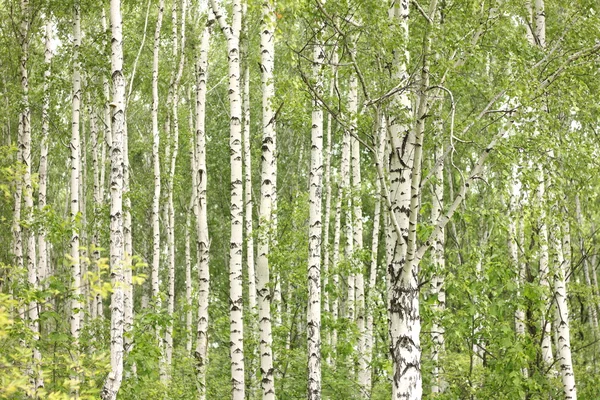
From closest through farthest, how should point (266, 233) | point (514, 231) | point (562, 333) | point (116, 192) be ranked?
1. point (116, 192)
2. point (562, 333)
3. point (266, 233)
4. point (514, 231)

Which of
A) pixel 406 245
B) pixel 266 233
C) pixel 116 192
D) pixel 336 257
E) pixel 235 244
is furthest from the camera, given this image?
pixel 336 257

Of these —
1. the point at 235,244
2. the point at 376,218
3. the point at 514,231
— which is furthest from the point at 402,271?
the point at 376,218

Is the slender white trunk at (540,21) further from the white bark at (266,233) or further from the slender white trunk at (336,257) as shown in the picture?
the slender white trunk at (336,257)

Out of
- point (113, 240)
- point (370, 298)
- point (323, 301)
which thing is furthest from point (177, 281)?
point (113, 240)

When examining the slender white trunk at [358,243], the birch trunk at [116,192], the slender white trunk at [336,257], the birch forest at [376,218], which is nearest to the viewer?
the birch forest at [376,218]

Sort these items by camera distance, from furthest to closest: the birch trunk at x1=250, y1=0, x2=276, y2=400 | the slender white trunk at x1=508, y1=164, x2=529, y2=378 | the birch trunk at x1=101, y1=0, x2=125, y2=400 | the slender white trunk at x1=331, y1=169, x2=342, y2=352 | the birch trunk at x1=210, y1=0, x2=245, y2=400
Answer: the slender white trunk at x1=331, y1=169, x2=342, y2=352, the birch trunk at x1=250, y1=0, x2=276, y2=400, the birch trunk at x1=210, y1=0, x2=245, y2=400, the slender white trunk at x1=508, y1=164, x2=529, y2=378, the birch trunk at x1=101, y1=0, x2=125, y2=400

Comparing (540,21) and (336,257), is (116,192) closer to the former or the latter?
(540,21)

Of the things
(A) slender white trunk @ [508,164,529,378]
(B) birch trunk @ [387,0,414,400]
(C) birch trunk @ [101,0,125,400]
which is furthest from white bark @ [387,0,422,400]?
(C) birch trunk @ [101,0,125,400]

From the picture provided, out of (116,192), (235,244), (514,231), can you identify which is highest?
(514,231)

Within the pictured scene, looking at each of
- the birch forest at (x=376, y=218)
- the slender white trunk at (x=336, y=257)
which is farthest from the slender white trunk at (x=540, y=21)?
the slender white trunk at (x=336, y=257)

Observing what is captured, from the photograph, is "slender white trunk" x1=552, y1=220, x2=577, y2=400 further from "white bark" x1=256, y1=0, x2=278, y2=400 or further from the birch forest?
"white bark" x1=256, y1=0, x2=278, y2=400

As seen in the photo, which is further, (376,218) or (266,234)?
(376,218)

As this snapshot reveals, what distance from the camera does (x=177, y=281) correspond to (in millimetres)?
32688

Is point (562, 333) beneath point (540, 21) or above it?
beneath
